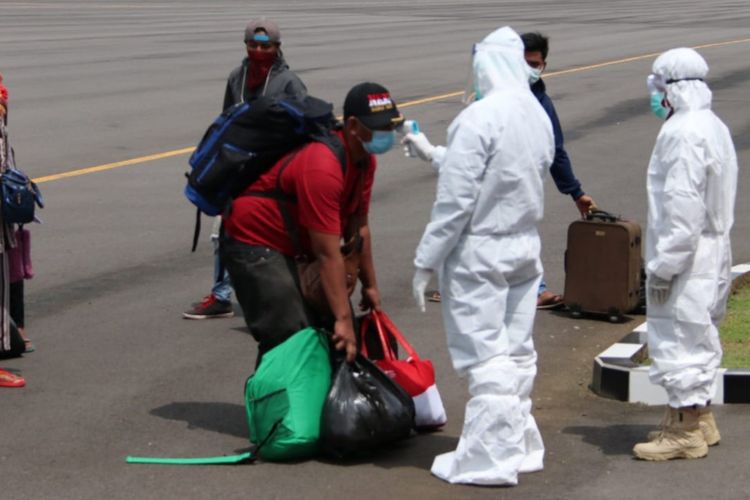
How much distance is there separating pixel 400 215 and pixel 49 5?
40.6 metres

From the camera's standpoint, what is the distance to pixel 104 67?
26953 mm

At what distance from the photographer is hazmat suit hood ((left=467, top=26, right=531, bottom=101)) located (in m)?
6.21

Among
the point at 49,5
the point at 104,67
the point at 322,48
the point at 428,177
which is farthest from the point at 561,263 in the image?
the point at 49,5

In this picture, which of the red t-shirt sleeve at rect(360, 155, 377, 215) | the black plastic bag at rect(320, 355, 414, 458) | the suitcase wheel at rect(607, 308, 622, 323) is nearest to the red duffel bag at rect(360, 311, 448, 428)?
the black plastic bag at rect(320, 355, 414, 458)

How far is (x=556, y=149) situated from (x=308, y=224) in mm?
3770

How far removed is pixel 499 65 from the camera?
6.23 m

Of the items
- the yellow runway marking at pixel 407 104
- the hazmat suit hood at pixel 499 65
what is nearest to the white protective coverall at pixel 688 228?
the hazmat suit hood at pixel 499 65

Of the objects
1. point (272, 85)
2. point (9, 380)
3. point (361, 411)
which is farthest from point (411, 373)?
point (272, 85)

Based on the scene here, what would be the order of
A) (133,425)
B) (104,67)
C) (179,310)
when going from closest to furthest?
1. (133,425)
2. (179,310)
3. (104,67)

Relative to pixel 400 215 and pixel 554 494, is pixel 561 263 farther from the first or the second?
pixel 554 494

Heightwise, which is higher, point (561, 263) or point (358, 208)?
point (358, 208)

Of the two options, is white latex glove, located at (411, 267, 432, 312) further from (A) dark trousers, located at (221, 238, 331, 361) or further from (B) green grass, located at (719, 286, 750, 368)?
(B) green grass, located at (719, 286, 750, 368)

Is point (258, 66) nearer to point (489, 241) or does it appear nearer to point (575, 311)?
point (575, 311)

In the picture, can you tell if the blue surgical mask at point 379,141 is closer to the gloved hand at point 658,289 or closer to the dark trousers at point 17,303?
the gloved hand at point 658,289
